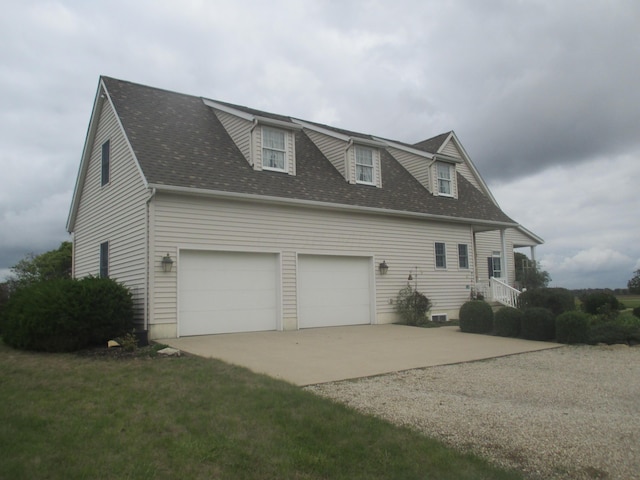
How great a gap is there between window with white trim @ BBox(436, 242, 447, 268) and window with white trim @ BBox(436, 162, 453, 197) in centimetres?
243

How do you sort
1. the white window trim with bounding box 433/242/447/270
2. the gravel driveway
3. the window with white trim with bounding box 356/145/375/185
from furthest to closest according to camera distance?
the white window trim with bounding box 433/242/447/270 < the window with white trim with bounding box 356/145/375/185 < the gravel driveway

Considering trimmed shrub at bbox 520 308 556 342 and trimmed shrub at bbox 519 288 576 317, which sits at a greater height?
trimmed shrub at bbox 519 288 576 317

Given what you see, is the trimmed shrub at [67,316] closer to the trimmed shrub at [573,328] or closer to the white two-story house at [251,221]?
the white two-story house at [251,221]

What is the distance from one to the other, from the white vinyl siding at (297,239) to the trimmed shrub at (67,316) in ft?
3.12

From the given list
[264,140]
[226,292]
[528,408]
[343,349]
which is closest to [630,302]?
[264,140]

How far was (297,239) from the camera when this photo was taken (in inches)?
567

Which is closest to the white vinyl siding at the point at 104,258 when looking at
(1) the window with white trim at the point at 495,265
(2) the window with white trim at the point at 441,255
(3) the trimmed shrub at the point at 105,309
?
(3) the trimmed shrub at the point at 105,309

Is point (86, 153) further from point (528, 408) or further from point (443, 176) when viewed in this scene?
point (528, 408)

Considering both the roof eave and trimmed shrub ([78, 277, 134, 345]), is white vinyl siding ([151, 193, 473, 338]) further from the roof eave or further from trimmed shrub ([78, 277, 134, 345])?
the roof eave

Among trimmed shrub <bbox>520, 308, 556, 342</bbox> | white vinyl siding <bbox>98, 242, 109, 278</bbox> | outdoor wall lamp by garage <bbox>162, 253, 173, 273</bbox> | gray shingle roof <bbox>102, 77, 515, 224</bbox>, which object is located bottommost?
trimmed shrub <bbox>520, 308, 556, 342</bbox>

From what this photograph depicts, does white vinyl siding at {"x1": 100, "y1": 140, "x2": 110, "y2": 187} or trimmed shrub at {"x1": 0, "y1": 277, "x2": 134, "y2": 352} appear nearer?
trimmed shrub at {"x1": 0, "y1": 277, "x2": 134, "y2": 352}

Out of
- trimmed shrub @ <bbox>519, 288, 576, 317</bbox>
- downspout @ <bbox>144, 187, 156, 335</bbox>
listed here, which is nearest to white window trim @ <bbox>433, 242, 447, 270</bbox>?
trimmed shrub @ <bbox>519, 288, 576, 317</bbox>

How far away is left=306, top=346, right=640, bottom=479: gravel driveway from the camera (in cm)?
445

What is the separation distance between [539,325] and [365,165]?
7757 mm
